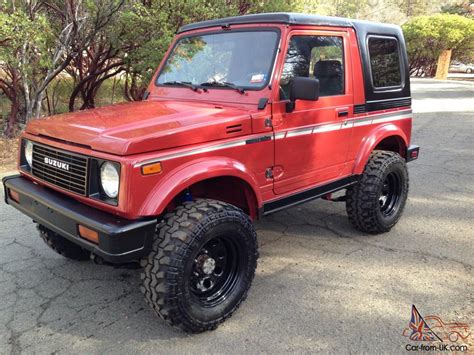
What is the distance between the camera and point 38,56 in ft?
25.5

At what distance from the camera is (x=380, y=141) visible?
170 inches

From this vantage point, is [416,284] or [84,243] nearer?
[84,243]

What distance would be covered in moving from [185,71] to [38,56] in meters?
5.30

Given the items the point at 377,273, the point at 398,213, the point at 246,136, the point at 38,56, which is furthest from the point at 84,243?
the point at 38,56

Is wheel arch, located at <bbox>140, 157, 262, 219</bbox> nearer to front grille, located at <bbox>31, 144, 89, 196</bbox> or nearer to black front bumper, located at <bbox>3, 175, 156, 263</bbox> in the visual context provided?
black front bumper, located at <bbox>3, 175, 156, 263</bbox>

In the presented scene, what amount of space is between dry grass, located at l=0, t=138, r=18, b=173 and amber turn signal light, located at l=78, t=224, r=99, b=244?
15.9 feet

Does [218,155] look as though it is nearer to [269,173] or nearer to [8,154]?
[269,173]

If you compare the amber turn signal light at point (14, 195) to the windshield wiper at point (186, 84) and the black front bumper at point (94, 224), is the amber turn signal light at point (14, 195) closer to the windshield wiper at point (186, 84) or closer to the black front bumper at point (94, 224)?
the black front bumper at point (94, 224)

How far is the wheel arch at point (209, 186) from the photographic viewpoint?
2.51 m

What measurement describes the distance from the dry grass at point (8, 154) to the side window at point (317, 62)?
17.2 ft

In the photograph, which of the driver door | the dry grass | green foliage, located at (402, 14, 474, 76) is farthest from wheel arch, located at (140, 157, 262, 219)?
green foliage, located at (402, 14, 474, 76)

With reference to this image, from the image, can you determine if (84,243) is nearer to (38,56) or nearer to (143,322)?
(143,322)

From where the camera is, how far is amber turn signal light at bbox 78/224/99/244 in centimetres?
246

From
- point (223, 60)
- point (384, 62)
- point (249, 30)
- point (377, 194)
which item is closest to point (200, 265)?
point (223, 60)
